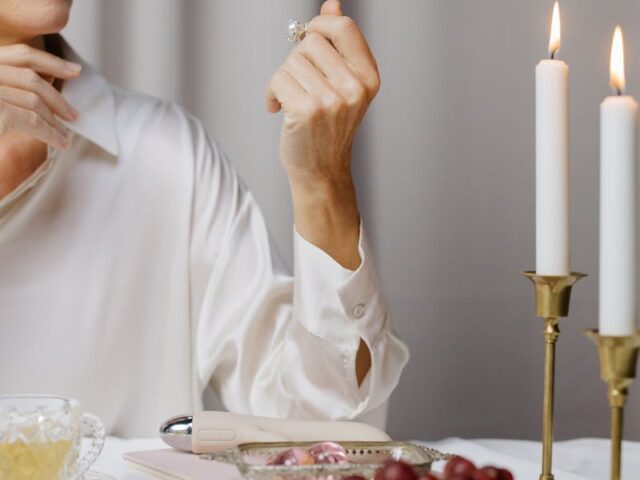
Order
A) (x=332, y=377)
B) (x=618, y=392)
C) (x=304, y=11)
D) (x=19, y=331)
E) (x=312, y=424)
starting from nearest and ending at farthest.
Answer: (x=618, y=392)
(x=312, y=424)
(x=332, y=377)
(x=19, y=331)
(x=304, y=11)

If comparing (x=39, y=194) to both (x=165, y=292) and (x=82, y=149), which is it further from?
(x=165, y=292)

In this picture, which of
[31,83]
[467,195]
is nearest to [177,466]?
[31,83]

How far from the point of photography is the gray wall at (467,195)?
1.40 metres

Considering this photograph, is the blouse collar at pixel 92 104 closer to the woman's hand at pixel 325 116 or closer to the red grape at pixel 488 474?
the woman's hand at pixel 325 116

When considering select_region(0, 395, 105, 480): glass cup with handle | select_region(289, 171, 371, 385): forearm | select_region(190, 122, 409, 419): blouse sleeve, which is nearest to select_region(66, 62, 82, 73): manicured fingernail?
select_region(190, 122, 409, 419): blouse sleeve

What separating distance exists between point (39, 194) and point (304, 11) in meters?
0.41

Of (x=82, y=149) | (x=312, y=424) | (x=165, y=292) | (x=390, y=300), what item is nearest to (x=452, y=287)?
(x=390, y=300)

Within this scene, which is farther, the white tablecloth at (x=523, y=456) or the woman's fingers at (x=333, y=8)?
the woman's fingers at (x=333, y=8)

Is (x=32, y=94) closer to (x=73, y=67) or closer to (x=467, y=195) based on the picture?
(x=73, y=67)

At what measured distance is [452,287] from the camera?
142 cm

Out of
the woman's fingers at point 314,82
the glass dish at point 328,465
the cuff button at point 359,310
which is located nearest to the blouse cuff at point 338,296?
the cuff button at point 359,310

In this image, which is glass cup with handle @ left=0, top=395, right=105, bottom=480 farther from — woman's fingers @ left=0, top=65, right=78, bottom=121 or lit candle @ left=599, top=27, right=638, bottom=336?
woman's fingers @ left=0, top=65, right=78, bottom=121

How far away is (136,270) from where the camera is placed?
129cm

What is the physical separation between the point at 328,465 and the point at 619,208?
0.69 feet
